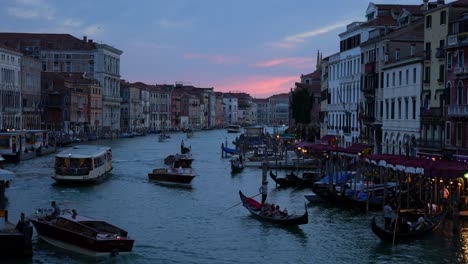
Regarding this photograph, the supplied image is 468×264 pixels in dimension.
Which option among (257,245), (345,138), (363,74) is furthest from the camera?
(345,138)

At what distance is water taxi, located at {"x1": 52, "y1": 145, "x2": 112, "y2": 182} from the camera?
79.7 feet

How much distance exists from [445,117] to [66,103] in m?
42.7

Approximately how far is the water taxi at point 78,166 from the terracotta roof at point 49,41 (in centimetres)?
4448

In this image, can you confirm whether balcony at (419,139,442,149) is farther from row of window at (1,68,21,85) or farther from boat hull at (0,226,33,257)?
row of window at (1,68,21,85)

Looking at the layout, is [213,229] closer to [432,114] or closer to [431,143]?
[431,143]

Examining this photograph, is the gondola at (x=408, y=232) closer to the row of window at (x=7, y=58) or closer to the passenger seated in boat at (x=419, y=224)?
the passenger seated in boat at (x=419, y=224)

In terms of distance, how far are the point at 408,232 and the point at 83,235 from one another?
622cm

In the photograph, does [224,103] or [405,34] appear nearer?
[405,34]

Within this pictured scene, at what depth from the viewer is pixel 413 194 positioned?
19438 mm

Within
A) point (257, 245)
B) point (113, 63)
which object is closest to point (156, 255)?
point (257, 245)

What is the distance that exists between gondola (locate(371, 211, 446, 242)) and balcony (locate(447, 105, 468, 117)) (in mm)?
5328

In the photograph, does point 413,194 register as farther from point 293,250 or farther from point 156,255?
point 156,255

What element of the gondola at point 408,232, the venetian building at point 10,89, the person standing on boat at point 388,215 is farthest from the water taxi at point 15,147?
the gondola at point 408,232

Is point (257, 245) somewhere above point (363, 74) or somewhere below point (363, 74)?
below
